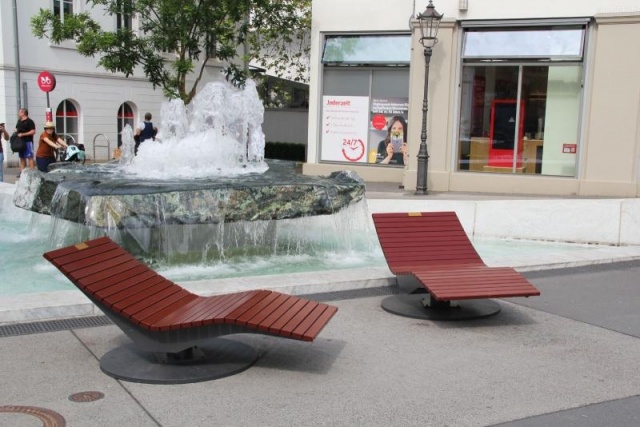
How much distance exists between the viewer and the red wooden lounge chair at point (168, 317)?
4.77m

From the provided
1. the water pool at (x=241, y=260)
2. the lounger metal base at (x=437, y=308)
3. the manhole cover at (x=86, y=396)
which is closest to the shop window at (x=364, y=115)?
the water pool at (x=241, y=260)

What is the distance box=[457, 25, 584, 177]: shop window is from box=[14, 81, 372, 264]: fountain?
5.80m

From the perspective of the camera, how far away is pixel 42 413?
421 centimetres

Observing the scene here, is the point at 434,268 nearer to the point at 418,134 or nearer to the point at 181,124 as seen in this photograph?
the point at 181,124

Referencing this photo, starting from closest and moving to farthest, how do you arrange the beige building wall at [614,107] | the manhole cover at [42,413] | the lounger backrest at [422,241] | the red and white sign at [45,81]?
the manhole cover at [42,413] < the lounger backrest at [422,241] < the beige building wall at [614,107] < the red and white sign at [45,81]

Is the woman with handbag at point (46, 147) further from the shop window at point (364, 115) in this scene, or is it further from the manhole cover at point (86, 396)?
the manhole cover at point (86, 396)

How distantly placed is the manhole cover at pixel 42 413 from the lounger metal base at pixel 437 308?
328cm

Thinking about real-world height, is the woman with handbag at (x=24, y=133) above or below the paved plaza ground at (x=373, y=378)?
above

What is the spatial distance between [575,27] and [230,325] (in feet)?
42.0

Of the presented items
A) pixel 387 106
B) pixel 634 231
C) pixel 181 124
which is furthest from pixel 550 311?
pixel 387 106

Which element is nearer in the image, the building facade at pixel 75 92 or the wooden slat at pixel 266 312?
Answer: the wooden slat at pixel 266 312

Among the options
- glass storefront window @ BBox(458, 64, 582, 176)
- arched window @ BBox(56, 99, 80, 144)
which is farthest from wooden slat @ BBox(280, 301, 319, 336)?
arched window @ BBox(56, 99, 80, 144)

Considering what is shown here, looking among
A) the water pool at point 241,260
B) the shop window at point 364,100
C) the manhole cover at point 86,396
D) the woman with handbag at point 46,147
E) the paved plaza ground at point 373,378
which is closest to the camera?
the paved plaza ground at point 373,378

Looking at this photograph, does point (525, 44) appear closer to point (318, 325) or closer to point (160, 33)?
point (160, 33)
